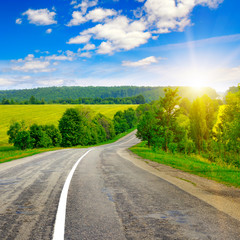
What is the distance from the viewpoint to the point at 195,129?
4375cm

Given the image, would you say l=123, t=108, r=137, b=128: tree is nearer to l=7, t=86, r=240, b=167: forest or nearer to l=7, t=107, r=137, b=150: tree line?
l=7, t=86, r=240, b=167: forest

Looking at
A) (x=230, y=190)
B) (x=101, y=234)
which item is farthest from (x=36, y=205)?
(x=230, y=190)

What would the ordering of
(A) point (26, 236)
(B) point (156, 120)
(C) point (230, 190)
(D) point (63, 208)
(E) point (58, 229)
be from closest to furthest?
(A) point (26, 236), (E) point (58, 229), (D) point (63, 208), (C) point (230, 190), (B) point (156, 120)

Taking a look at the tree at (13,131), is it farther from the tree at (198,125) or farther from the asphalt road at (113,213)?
the asphalt road at (113,213)

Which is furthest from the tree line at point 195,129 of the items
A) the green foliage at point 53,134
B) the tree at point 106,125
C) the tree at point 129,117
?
the tree at point 129,117

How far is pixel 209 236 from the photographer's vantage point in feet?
11.1

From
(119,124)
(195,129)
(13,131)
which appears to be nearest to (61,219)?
(195,129)

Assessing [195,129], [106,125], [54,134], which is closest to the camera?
[195,129]

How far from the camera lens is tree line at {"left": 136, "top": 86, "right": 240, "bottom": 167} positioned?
28.0 meters

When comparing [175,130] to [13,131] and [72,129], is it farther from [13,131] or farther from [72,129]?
[13,131]

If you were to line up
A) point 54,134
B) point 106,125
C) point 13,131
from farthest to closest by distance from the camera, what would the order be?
point 106,125
point 54,134
point 13,131

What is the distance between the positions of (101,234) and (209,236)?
1.78 meters

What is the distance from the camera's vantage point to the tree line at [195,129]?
92.0ft

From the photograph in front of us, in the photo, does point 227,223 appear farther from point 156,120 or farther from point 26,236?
point 156,120
